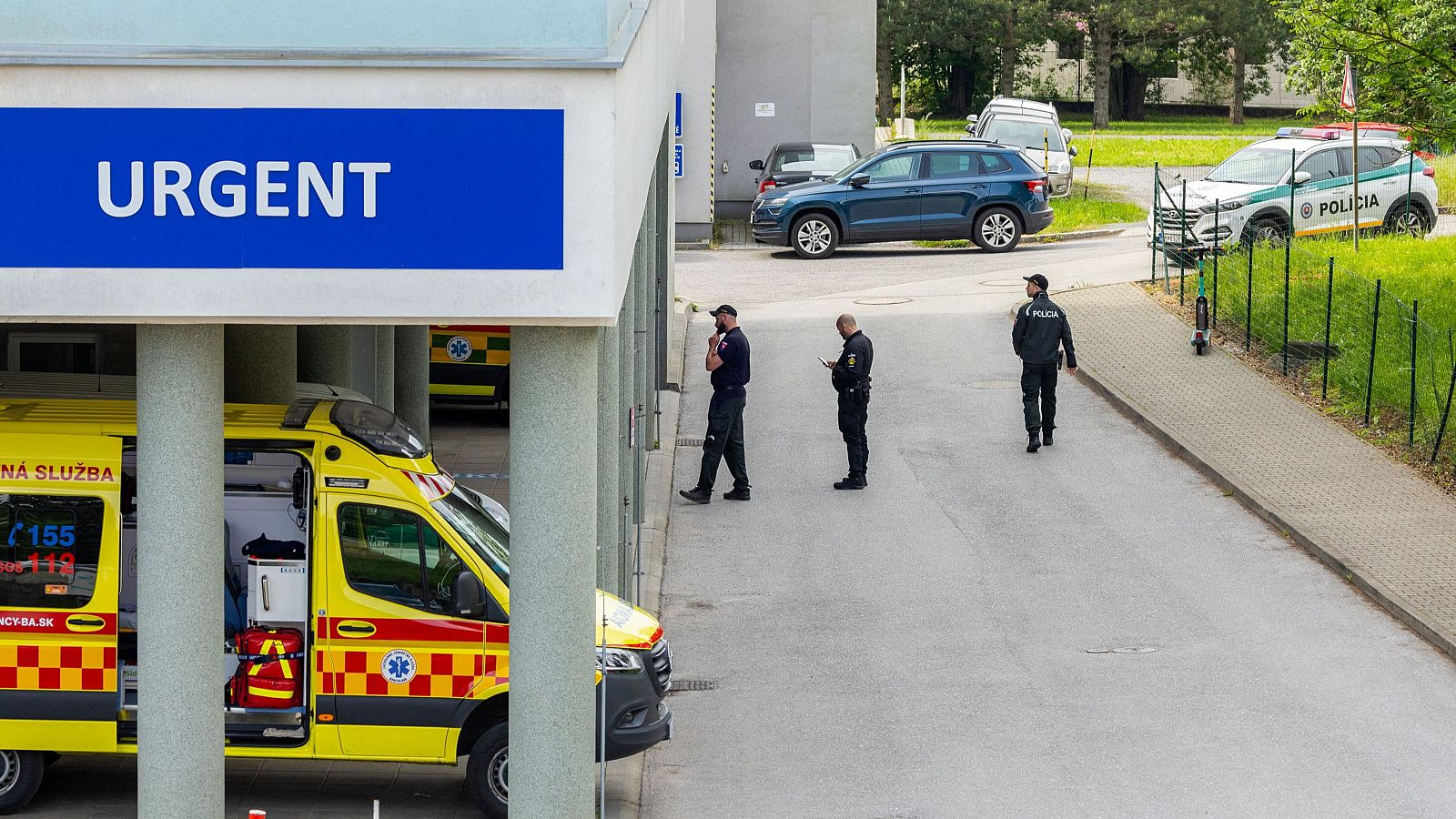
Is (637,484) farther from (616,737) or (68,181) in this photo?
(68,181)

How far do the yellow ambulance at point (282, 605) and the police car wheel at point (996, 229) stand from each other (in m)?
21.1

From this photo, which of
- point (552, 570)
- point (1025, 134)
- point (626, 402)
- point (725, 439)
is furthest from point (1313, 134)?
point (552, 570)

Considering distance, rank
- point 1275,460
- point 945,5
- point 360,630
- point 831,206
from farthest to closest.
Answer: point 945,5 → point 831,206 → point 1275,460 → point 360,630

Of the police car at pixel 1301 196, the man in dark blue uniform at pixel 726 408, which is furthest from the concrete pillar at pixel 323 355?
the police car at pixel 1301 196

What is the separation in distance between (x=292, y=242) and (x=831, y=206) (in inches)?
881

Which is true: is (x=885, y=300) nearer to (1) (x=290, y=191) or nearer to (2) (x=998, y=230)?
(2) (x=998, y=230)

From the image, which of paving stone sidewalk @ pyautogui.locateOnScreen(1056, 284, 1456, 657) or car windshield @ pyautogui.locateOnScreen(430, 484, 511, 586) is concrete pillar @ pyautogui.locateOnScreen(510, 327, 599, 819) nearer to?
car windshield @ pyautogui.locateOnScreen(430, 484, 511, 586)

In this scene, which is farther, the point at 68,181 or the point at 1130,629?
the point at 1130,629

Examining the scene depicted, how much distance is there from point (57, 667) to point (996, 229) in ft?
73.0

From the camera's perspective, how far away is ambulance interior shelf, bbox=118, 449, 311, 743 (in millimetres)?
9227

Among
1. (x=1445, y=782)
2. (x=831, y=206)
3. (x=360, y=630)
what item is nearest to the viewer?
(x=360, y=630)

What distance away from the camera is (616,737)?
944 centimetres

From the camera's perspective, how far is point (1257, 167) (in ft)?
87.2

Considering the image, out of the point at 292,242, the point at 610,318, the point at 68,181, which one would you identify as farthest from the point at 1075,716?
the point at 68,181
